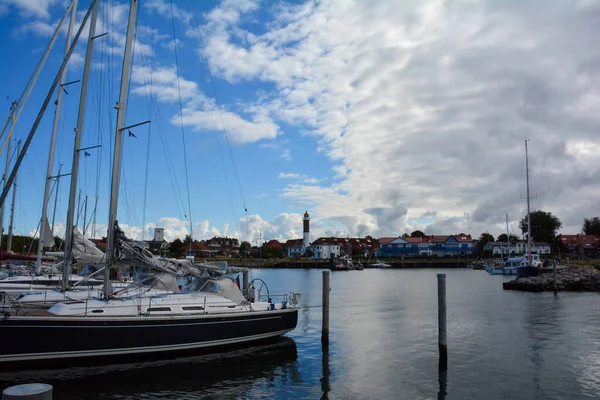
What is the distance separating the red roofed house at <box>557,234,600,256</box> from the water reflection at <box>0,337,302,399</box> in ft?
525

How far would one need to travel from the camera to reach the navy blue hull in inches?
643

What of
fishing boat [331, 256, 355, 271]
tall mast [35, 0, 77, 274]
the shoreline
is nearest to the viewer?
tall mast [35, 0, 77, 274]

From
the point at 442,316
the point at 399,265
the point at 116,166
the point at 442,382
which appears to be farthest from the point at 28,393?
the point at 399,265

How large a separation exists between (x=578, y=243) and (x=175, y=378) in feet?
561

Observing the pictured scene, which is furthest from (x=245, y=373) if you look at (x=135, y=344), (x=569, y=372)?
(x=569, y=372)

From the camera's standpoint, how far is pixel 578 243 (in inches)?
6142

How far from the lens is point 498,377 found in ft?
59.9

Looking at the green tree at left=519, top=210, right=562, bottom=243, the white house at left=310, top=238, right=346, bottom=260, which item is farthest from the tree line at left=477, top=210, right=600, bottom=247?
the white house at left=310, top=238, right=346, bottom=260

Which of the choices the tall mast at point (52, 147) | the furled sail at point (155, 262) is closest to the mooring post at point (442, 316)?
the furled sail at point (155, 262)

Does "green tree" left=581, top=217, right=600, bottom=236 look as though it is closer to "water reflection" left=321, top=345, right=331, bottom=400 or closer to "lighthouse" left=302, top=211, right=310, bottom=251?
"lighthouse" left=302, top=211, right=310, bottom=251

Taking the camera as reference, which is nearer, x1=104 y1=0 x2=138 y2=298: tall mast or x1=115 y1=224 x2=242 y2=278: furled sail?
x1=104 y1=0 x2=138 y2=298: tall mast

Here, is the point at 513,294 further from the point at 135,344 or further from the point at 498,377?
the point at 135,344

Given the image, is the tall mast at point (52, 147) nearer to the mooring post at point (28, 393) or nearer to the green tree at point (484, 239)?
the mooring post at point (28, 393)

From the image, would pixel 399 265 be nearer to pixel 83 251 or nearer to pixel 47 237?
pixel 83 251
